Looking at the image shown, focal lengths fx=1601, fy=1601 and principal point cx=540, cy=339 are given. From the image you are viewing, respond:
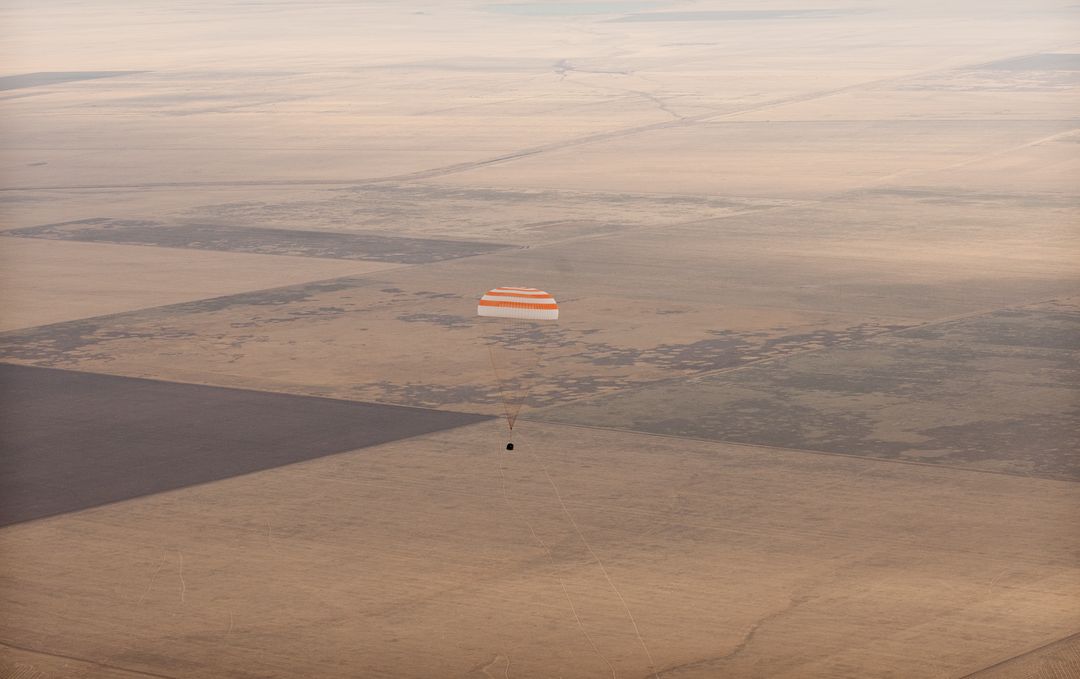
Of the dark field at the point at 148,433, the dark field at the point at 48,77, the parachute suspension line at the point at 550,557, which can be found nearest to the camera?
the parachute suspension line at the point at 550,557

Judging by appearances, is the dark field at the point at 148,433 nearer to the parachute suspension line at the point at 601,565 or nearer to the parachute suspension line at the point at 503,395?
the parachute suspension line at the point at 503,395

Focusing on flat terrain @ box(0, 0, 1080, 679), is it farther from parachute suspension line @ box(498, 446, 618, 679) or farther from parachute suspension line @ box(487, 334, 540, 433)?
parachute suspension line @ box(487, 334, 540, 433)

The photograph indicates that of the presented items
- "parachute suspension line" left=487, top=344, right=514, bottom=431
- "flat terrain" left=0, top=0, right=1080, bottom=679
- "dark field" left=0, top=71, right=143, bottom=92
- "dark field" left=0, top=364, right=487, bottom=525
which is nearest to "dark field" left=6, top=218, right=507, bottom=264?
"flat terrain" left=0, top=0, right=1080, bottom=679

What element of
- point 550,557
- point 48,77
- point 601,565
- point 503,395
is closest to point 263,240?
point 503,395

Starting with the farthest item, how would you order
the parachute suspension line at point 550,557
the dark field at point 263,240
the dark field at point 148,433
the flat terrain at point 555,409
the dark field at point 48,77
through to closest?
the dark field at point 48,77
the dark field at point 263,240
the dark field at point 148,433
the flat terrain at point 555,409
the parachute suspension line at point 550,557

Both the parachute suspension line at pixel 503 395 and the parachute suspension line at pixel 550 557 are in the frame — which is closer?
the parachute suspension line at pixel 550 557

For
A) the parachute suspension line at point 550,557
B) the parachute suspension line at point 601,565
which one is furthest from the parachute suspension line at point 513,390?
the parachute suspension line at point 550,557

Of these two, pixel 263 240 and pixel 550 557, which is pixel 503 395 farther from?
pixel 263 240

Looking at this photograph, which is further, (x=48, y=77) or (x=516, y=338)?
(x=48, y=77)
